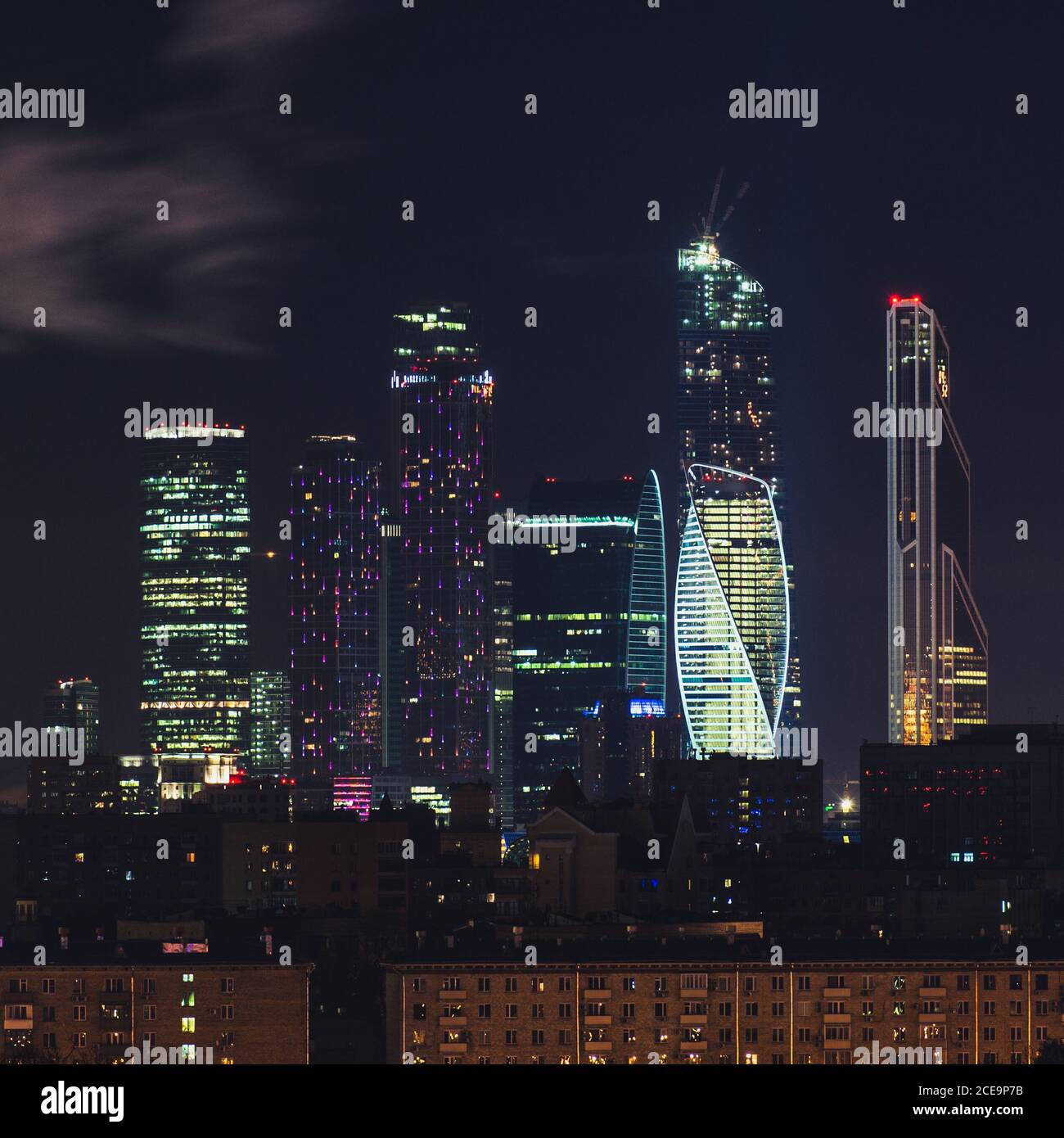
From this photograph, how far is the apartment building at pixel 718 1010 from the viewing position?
227ft

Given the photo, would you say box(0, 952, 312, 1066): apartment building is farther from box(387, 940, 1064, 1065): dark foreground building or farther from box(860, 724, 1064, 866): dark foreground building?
box(860, 724, 1064, 866): dark foreground building

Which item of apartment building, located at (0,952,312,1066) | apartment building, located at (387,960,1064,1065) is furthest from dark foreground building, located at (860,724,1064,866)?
apartment building, located at (0,952,312,1066)

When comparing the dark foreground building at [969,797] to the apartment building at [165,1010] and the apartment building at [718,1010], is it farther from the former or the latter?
the apartment building at [165,1010]

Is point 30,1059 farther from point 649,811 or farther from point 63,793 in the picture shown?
point 63,793

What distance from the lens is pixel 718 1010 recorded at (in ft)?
230

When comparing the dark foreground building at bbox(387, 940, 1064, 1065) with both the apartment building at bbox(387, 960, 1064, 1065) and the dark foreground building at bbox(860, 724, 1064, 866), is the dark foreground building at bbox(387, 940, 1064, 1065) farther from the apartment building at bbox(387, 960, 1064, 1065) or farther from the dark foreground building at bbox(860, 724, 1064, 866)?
the dark foreground building at bbox(860, 724, 1064, 866)

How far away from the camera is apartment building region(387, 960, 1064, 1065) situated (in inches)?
2721

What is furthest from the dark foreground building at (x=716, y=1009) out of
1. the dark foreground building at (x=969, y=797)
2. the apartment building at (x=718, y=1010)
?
the dark foreground building at (x=969, y=797)

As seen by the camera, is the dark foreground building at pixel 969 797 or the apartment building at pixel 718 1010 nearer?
the apartment building at pixel 718 1010

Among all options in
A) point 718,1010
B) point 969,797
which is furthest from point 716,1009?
point 969,797

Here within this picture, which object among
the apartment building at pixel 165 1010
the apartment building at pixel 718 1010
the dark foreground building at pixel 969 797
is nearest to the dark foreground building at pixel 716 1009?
the apartment building at pixel 718 1010

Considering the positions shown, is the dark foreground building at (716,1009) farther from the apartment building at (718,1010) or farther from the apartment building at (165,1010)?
the apartment building at (165,1010)

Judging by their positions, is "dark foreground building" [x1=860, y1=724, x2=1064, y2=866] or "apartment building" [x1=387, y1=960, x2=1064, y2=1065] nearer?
"apartment building" [x1=387, y1=960, x2=1064, y2=1065]

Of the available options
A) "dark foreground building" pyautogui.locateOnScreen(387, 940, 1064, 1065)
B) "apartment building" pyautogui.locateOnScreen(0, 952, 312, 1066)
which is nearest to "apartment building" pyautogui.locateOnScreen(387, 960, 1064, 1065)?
"dark foreground building" pyautogui.locateOnScreen(387, 940, 1064, 1065)
